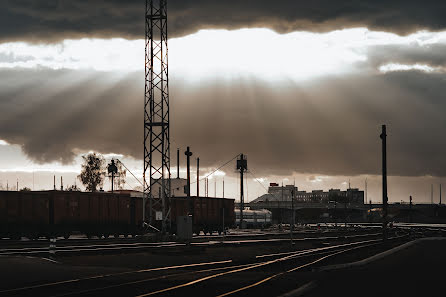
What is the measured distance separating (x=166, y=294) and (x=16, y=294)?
4101mm

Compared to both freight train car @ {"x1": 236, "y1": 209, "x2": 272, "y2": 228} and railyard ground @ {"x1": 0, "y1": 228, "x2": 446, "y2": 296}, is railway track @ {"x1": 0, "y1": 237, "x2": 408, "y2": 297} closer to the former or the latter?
railyard ground @ {"x1": 0, "y1": 228, "x2": 446, "y2": 296}

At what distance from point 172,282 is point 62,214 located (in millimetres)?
34833

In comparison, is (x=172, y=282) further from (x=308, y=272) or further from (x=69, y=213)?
(x=69, y=213)

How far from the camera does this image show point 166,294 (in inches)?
706

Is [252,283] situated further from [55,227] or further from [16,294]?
[55,227]

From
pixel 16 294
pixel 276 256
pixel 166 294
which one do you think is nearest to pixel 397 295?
pixel 166 294

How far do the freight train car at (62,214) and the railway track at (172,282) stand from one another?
86.2ft

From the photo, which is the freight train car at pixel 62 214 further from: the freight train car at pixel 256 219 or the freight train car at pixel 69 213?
the freight train car at pixel 256 219

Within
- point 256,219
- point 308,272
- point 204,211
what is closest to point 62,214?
point 204,211

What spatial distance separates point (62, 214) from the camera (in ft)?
178

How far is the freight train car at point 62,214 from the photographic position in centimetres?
5078

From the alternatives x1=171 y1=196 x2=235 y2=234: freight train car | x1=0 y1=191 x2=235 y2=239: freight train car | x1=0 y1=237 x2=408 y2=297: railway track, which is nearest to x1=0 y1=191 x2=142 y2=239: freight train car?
x1=0 y1=191 x2=235 y2=239: freight train car

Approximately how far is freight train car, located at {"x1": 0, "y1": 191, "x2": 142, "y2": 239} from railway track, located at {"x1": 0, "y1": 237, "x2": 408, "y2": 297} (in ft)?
86.2

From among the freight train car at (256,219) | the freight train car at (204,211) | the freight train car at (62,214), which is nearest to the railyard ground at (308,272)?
the freight train car at (62,214)
